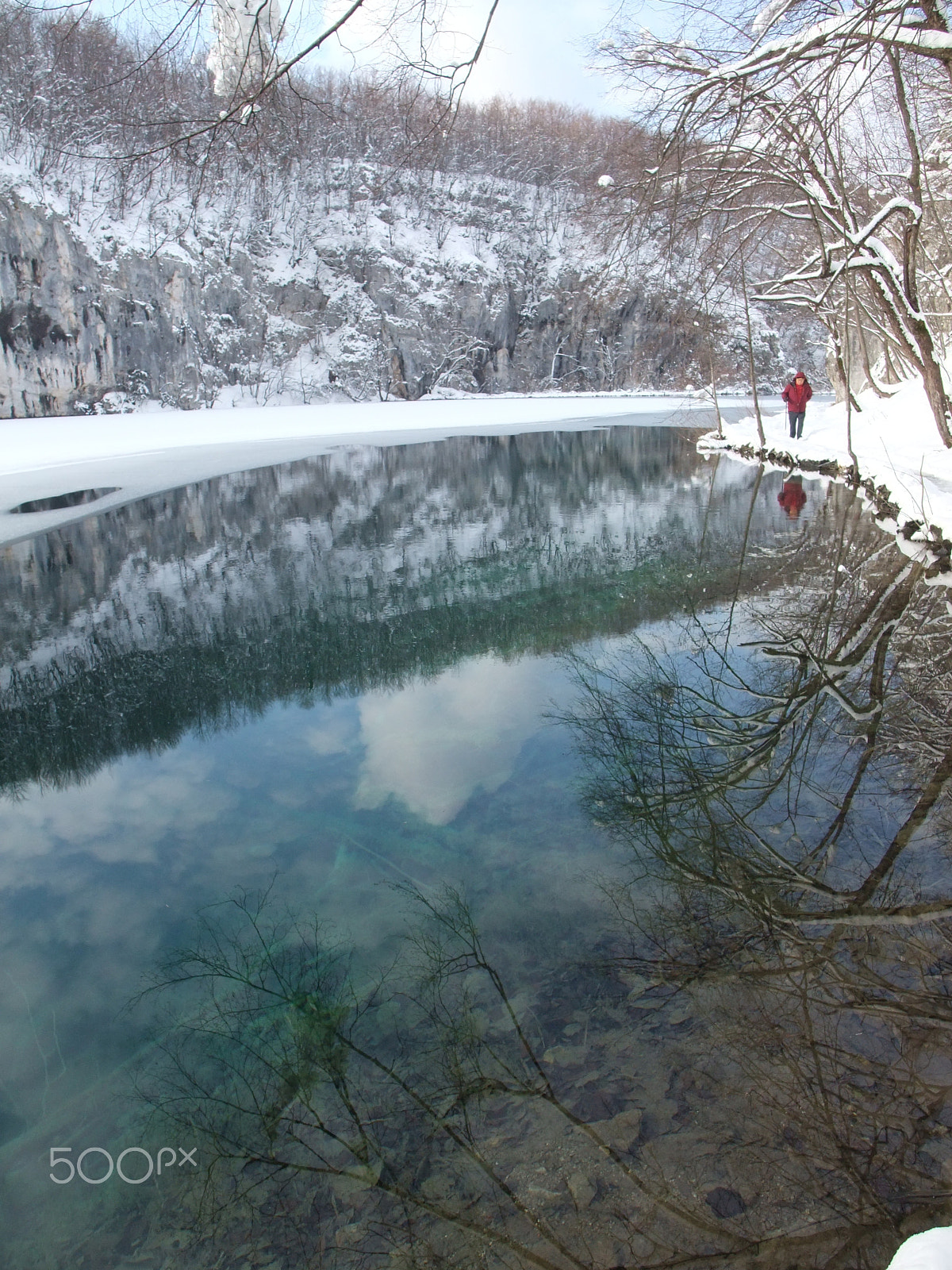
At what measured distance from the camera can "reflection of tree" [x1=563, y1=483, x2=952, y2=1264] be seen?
7.72ft

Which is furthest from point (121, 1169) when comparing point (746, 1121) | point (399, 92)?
point (399, 92)

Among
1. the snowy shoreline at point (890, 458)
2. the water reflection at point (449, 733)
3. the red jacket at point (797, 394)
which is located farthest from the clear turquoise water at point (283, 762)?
the red jacket at point (797, 394)

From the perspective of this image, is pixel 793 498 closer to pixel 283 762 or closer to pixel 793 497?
pixel 793 497

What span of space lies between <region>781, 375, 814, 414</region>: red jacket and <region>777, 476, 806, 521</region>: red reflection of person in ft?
10.00

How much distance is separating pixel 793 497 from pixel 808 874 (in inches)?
475

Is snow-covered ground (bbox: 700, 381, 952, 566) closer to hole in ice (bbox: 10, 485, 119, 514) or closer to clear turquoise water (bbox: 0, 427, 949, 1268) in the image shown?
clear turquoise water (bbox: 0, 427, 949, 1268)

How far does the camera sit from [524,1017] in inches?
112

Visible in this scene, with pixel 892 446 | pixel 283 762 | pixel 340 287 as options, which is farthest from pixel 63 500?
pixel 340 287

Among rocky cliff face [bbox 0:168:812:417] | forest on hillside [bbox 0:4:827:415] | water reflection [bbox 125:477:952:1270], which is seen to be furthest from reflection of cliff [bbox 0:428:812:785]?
rocky cliff face [bbox 0:168:812:417]

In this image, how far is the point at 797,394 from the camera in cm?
1902

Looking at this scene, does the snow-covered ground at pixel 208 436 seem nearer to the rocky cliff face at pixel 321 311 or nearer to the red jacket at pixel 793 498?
the rocky cliff face at pixel 321 311

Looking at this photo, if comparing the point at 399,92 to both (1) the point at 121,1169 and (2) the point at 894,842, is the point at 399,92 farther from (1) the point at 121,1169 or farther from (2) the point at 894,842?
(1) the point at 121,1169

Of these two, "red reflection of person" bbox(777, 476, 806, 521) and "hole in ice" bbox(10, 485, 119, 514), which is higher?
"hole in ice" bbox(10, 485, 119, 514)

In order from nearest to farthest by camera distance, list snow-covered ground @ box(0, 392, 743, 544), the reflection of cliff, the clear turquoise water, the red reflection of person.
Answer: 1. the clear turquoise water
2. the reflection of cliff
3. the red reflection of person
4. snow-covered ground @ box(0, 392, 743, 544)
